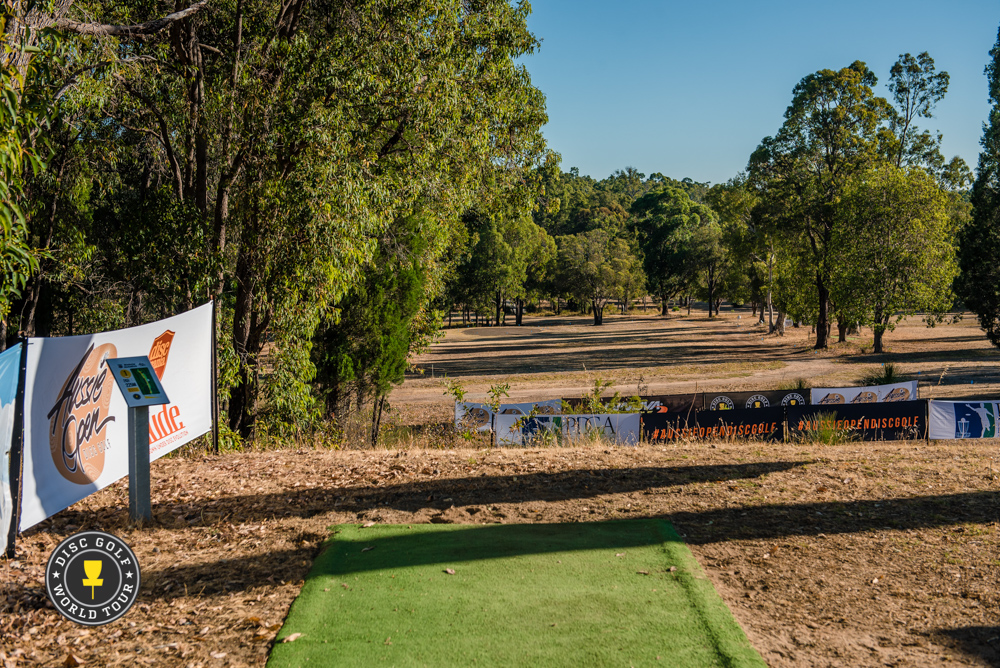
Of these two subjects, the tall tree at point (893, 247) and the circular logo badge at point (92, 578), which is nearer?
the circular logo badge at point (92, 578)

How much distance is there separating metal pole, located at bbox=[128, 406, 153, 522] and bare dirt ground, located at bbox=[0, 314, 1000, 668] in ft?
0.56

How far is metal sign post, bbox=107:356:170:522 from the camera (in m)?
6.13

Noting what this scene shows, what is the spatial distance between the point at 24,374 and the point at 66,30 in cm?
472

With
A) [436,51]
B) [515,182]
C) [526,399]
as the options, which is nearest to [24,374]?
[436,51]

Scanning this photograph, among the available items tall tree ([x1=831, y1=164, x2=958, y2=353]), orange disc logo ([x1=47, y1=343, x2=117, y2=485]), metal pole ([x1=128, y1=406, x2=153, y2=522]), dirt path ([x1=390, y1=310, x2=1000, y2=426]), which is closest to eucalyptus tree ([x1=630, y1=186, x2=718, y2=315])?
dirt path ([x1=390, y1=310, x2=1000, y2=426])

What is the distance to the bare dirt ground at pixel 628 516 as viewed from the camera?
466 centimetres

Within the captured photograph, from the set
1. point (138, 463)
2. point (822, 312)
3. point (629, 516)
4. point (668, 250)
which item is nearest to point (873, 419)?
point (629, 516)

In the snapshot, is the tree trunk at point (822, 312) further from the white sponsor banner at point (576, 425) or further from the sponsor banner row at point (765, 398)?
the white sponsor banner at point (576, 425)

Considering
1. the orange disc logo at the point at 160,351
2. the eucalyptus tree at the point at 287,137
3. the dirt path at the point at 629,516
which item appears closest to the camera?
the dirt path at the point at 629,516

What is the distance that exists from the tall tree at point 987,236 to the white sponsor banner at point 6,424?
131 feet

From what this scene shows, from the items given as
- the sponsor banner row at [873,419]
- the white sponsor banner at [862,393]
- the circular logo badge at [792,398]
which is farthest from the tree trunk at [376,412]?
the white sponsor banner at [862,393]

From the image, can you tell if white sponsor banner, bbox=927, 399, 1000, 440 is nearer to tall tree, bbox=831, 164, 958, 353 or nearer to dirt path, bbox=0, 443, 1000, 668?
dirt path, bbox=0, 443, 1000, 668

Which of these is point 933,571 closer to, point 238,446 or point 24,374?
point 24,374

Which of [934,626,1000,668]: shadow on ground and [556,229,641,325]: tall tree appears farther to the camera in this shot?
[556,229,641,325]: tall tree
